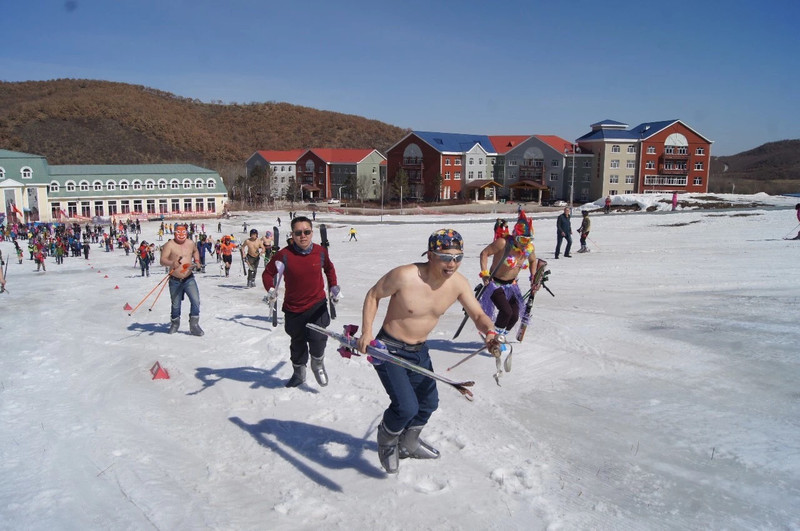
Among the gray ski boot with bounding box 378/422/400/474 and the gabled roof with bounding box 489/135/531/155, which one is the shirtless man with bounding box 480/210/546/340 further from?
the gabled roof with bounding box 489/135/531/155

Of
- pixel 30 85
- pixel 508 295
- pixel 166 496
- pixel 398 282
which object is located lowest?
pixel 166 496

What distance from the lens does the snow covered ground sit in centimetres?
438

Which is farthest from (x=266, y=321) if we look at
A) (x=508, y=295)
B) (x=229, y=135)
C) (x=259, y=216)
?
(x=229, y=135)

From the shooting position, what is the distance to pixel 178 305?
9.91m

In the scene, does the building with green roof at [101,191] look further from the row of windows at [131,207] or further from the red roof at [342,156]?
the red roof at [342,156]

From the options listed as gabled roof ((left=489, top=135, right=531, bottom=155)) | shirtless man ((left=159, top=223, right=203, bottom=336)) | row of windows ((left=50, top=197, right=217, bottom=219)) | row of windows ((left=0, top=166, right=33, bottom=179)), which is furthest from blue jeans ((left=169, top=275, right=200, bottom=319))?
gabled roof ((left=489, top=135, right=531, bottom=155))

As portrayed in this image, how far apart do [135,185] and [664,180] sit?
63518mm

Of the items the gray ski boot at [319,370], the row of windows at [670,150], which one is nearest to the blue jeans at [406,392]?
the gray ski boot at [319,370]

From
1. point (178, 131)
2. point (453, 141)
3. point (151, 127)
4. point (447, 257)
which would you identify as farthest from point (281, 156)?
point (447, 257)

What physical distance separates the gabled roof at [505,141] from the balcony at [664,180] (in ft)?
56.3

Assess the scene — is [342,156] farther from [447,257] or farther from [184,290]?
[447,257]

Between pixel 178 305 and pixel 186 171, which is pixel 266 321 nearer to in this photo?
pixel 178 305

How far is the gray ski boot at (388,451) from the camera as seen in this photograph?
4840 mm

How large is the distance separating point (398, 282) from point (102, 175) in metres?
67.7
